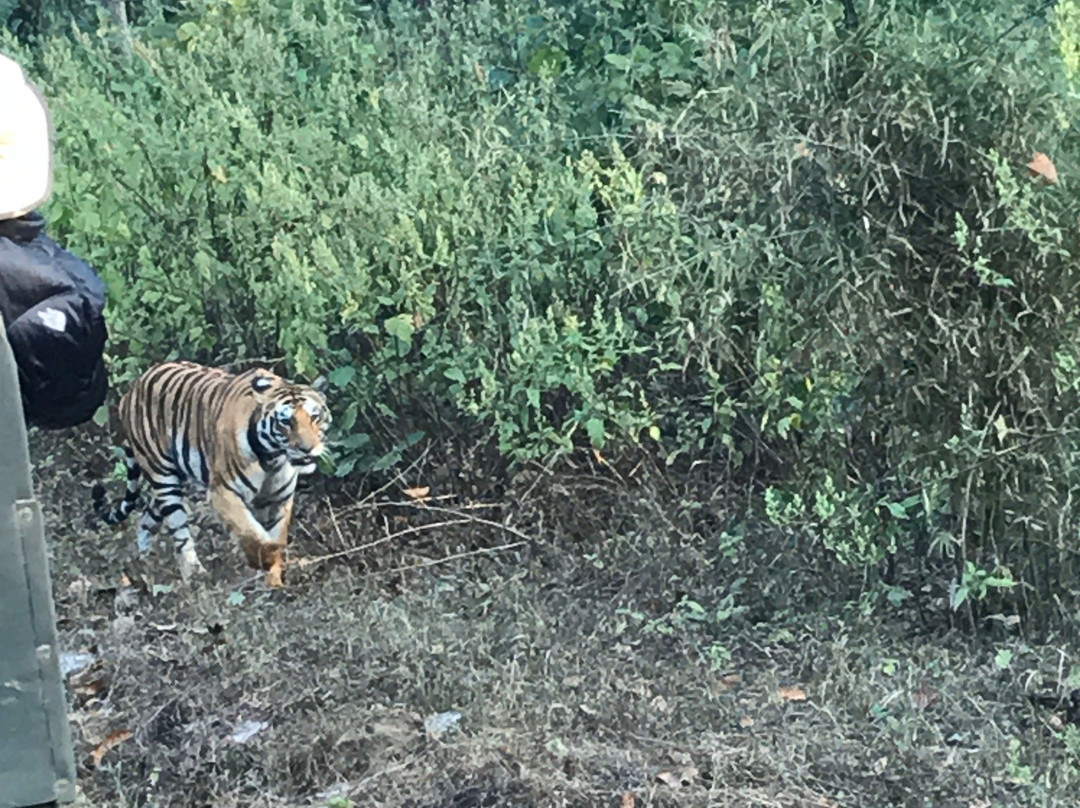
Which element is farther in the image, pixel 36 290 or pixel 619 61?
pixel 619 61

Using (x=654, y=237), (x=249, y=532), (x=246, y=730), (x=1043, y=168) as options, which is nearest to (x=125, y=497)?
(x=249, y=532)

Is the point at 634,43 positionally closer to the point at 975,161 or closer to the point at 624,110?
the point at 624,110

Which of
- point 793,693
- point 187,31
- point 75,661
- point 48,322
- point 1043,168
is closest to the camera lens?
point 48,322

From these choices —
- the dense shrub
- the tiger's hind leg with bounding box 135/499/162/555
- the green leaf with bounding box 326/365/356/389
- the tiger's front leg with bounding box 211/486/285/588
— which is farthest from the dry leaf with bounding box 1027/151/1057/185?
the tiger's hind leg with bounding box 135/499/162/555

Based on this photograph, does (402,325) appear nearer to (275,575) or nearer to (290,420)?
(290,420)

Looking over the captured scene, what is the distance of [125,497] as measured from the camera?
5434 mm

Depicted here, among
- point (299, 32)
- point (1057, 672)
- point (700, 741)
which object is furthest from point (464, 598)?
point (299, 32)

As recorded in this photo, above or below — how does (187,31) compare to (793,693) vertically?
above

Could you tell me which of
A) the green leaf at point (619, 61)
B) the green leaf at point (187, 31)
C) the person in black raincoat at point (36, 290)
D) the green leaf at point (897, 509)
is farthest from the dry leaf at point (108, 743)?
the green leaf at point (187, 31)

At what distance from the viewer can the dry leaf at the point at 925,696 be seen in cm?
448

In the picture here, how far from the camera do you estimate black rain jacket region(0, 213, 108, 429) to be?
8.34 feet

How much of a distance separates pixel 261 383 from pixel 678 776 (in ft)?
6.64

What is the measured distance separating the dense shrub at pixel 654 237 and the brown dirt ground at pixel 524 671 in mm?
262

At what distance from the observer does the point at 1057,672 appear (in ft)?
15.1
